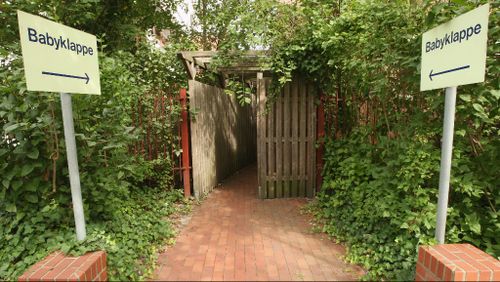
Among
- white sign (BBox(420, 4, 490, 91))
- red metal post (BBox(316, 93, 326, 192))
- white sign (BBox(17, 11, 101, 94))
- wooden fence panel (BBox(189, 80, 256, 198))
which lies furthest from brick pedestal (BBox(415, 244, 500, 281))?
wooden fence panel (BBox(189, 80, 256, 198))

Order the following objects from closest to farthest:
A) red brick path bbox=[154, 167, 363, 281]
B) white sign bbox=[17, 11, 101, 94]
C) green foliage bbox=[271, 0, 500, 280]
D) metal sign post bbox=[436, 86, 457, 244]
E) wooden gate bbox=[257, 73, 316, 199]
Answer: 1. white sign bbox=[17, 11, 101, 94]
2. metal sign post bbox=[436, 86, 457, 244]
3. green foliage bbox=[271, 0, 500, 280]
4. red brick path bbox=[154, 167, 363, 281]
5. wooden gate bbox=[257, 73, 316, 199]

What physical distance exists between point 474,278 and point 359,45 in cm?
283

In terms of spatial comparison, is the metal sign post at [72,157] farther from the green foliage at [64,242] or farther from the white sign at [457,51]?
the white sign at [457,51]

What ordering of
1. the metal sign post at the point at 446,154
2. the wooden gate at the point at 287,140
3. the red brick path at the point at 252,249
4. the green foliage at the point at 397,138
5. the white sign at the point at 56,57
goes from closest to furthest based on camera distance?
1. the white sign at the point at 56,57
2. the metal sign post at the point at 446,154
3. the green foliage at the point at 397,138
4. the red brick path at the point at 252,249
5. the wooden gate at the point at 287,140

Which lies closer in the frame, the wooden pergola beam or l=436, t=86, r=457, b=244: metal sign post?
l=436, t=86, r=457, b=244: metal sign post

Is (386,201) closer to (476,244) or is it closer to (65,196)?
(476,244)

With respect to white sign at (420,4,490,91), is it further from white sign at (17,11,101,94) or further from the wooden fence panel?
the wooden fence panel

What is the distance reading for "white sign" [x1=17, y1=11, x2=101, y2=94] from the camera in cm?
206

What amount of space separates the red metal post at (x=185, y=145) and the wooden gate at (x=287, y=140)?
127 centimetres

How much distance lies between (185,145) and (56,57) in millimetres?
2879

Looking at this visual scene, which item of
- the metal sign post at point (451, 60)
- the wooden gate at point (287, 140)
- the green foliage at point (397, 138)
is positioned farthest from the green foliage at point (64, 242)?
the metal sign post at point (451, 60)

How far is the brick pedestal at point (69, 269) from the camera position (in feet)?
6.79

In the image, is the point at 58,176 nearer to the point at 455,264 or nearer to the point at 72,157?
the point at 72,157

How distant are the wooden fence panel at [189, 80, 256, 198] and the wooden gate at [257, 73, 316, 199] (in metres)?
1.10
